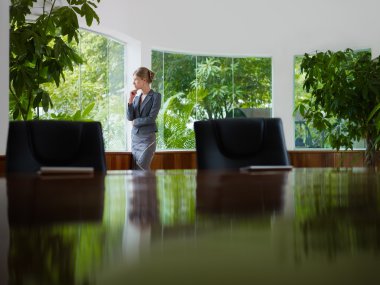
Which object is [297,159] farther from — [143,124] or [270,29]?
[143,124]

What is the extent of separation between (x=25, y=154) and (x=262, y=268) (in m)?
2.26

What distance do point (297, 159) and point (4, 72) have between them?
5.34 metres

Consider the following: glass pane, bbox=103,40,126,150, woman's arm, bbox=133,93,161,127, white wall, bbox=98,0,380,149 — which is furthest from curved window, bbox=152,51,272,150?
woman's arm, bbox=133,93,161,127

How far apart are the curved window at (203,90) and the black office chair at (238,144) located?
4.95 m

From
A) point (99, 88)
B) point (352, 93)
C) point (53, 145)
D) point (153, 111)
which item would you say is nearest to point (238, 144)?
point (53, 145)

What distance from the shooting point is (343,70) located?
6.09 metres

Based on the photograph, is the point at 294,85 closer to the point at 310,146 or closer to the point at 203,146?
the point at 310,146

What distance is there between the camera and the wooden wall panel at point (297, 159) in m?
6.89

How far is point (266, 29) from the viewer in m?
8.01

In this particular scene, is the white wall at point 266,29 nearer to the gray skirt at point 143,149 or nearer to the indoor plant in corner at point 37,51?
the gray skirt at point 143,149

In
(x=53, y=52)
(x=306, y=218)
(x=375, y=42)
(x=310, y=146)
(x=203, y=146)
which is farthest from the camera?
(x=310, y=146)

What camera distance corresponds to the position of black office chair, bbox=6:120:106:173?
230 cm

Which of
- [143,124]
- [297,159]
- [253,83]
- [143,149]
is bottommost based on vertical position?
[297,159]

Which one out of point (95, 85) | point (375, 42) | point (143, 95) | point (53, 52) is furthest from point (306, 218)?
point (375, 42)
